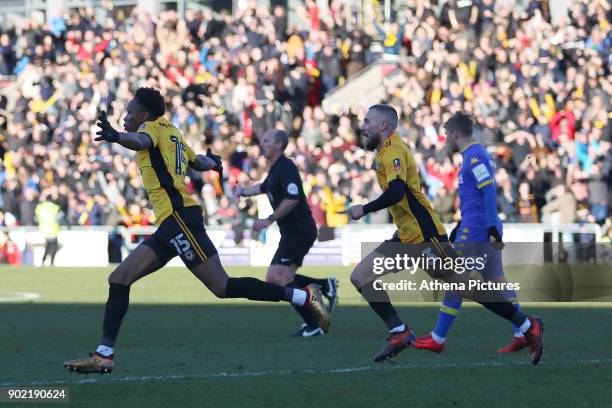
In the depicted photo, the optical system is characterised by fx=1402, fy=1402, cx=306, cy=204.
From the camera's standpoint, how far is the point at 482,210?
450 inches

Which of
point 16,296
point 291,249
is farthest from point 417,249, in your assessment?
point 16,296

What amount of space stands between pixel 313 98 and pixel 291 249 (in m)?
16.9

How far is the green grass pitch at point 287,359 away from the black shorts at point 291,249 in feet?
2.31

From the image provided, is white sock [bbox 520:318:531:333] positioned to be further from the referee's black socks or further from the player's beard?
the referee's black socks

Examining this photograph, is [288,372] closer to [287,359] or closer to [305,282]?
[287,359]

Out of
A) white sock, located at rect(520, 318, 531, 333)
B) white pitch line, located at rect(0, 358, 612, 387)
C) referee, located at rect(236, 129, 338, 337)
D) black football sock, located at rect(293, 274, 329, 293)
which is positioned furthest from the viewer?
black football sock, located at rect(293, 274, 329, 293)

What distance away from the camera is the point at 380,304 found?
10719 mm

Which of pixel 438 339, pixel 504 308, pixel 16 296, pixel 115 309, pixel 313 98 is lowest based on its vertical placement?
pixel 16 296

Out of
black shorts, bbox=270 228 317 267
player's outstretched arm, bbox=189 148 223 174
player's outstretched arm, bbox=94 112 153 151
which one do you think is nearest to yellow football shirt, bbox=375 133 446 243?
player's outstretched arm, bbox=189 148 223 174

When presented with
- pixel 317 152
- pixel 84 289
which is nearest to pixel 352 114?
pixel 317 152

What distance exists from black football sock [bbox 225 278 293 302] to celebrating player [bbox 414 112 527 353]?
1.27 metres

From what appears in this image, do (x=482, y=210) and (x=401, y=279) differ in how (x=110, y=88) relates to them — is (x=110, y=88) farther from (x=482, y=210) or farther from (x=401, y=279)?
(x=482, y=210)

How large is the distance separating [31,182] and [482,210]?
2090 centimetres

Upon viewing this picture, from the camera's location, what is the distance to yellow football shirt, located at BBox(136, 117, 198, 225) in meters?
9.90
